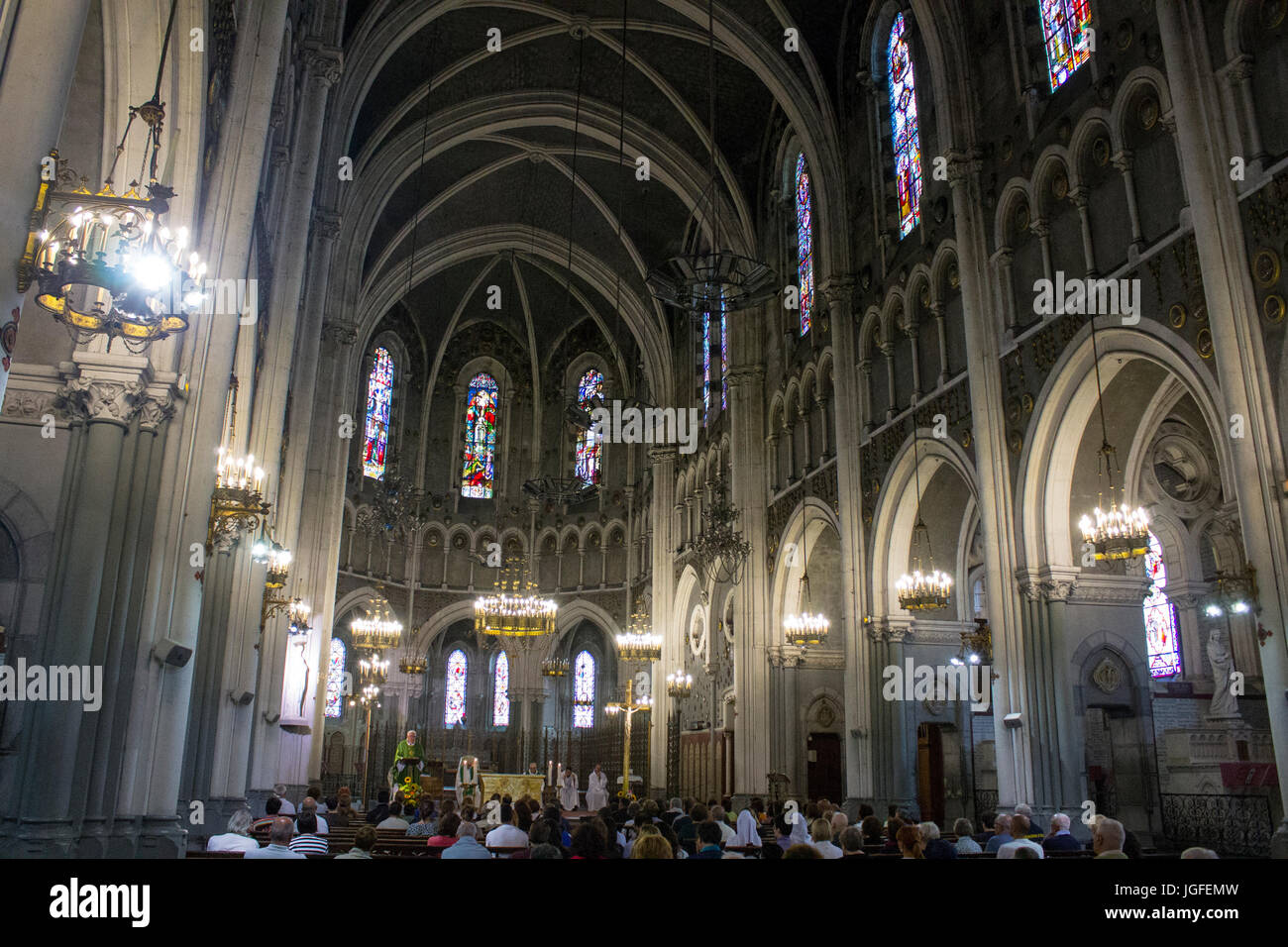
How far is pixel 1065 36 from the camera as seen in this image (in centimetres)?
1404

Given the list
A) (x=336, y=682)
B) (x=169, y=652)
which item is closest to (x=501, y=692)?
(x=336, y=682)

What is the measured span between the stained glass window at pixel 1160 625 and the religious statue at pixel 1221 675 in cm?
111

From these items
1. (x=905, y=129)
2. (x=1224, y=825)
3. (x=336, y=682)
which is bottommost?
(x=1224, y=825)

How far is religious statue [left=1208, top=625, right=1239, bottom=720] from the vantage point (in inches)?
731

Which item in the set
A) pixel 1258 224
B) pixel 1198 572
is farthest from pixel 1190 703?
pixel 1258 224

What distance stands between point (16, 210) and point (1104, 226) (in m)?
12.4

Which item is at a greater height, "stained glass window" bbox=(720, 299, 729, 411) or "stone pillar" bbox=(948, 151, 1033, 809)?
"stained glass window" bbox=(720, 299, 729, 411)

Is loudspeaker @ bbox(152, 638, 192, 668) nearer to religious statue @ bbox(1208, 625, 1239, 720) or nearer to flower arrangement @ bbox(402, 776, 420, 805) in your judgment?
flower arrangement @ bbox(402, 776, 420, 805)

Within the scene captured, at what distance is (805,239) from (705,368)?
23.1 feet

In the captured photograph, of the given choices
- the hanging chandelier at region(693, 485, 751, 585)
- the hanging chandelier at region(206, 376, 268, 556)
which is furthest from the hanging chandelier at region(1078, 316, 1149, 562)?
the hanging chandelier at region(693, 485, 751, 585)

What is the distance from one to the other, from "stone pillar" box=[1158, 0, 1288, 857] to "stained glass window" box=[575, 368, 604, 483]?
2640cm

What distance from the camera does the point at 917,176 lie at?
706 inches

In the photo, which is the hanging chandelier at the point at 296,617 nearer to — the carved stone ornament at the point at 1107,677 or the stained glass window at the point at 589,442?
the carved stone ornament at the point at 1107,677

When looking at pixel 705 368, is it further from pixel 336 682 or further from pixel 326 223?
pixel 336 682
